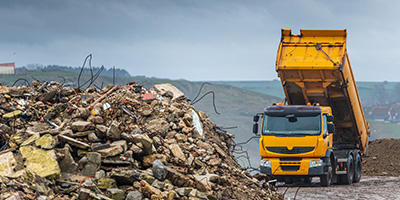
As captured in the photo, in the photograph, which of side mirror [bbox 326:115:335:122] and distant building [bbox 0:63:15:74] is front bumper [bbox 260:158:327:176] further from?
distant building [bbox 0:63:15:74]

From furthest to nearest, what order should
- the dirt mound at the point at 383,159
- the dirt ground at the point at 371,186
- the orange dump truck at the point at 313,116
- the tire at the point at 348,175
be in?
1. the dirt mound at the point at 383,159
2. the tire at the point at 348,175
3. the orange dump truck at the point at 313,116
4. the dirt ground at the point at 371,186

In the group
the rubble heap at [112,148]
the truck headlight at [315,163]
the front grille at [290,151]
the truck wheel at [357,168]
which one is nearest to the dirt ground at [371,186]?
the truck wheel at [357,168]

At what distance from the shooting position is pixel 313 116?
16.4 metres

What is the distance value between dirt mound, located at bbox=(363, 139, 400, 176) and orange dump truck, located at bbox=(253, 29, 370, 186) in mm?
4197

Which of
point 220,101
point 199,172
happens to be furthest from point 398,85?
point 199,172

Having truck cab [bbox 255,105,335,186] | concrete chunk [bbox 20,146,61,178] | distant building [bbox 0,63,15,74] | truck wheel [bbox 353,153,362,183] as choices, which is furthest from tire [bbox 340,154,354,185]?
distant building [bbox 0,63,15,74]

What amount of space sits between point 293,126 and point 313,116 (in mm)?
712

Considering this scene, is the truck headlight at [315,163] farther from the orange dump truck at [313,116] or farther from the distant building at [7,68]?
the distant building at [7,68]

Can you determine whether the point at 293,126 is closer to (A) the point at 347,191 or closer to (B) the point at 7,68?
(A) the point at 347,191

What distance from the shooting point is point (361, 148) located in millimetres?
19625

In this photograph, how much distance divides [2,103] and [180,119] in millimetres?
4281

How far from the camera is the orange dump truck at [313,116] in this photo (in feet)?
53.5

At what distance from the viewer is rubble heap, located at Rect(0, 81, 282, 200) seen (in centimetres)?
917

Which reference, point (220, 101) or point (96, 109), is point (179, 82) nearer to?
point (220, 101)
